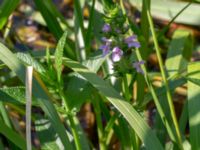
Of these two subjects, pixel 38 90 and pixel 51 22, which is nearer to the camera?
pixel 38 90

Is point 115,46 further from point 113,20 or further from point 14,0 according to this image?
point 14,0

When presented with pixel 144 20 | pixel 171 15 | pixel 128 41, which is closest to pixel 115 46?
pixel 128 41

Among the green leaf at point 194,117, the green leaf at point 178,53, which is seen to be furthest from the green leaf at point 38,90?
the green leaf at point 178,53

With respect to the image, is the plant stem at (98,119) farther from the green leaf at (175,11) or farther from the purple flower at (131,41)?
the green leaf at (175,11)

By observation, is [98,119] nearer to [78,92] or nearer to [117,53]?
[78,92]

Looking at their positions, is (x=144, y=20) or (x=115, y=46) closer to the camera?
(x=115, y=46)

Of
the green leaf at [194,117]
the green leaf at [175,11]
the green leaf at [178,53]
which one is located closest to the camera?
the green leaf at [194,117]

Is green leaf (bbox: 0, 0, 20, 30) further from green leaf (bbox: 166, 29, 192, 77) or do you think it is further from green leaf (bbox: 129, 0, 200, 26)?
green leaf (bbox: 129, 0, 200, 26)

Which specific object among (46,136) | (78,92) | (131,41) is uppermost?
(131,41)

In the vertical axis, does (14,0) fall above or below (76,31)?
above

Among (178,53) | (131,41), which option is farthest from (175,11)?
(131,41)

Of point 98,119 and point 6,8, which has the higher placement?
point 6,8
